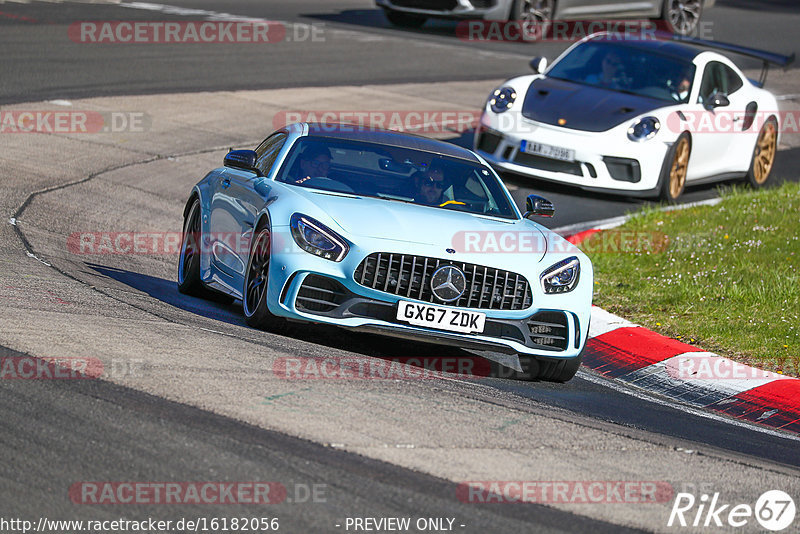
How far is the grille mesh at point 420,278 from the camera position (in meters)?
7.09

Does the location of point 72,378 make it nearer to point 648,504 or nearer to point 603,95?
point 648,504

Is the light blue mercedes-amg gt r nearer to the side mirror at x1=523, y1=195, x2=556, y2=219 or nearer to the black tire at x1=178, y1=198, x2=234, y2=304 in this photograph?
the side mirror at x1=523, y1=195, x2=556, y2=219

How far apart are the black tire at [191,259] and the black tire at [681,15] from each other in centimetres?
2015

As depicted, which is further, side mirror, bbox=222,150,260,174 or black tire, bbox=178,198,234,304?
black tire, bbox=178,198,234,304

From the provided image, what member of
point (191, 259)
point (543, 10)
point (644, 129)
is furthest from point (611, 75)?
point (543, 10)

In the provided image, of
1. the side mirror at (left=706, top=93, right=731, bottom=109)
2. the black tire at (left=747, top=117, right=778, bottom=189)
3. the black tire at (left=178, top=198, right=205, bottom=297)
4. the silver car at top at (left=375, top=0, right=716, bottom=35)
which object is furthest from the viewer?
the silver car at top at (left=375, top=0, right=716, bottom=35)

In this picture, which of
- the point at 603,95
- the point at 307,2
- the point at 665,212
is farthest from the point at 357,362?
the point at 307,2

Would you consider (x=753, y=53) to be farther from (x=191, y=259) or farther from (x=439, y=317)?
(x=439, y=317)

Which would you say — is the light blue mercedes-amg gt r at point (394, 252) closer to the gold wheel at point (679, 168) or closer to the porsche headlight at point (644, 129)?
the porsche headlight at point (644, 129)

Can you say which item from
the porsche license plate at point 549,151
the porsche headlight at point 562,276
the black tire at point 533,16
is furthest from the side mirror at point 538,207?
the black tire at point 533,16

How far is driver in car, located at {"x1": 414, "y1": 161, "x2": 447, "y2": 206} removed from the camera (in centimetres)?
817

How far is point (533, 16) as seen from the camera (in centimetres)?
2453

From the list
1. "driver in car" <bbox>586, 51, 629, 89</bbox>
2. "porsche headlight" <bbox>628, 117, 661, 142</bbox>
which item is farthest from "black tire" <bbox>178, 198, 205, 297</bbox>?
"driver in car" <bbox>586, 51, 629, 89</bbox>

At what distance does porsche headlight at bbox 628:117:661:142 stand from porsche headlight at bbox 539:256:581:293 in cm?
609
